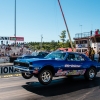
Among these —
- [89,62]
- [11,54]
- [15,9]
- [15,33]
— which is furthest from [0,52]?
[89,62]

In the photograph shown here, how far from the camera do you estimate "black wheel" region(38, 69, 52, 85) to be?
27.7ft

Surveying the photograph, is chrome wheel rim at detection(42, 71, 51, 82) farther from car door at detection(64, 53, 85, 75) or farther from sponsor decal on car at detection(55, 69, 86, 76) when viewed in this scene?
car door at detection(64, 53, 85, 75)

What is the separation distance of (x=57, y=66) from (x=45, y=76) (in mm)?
767

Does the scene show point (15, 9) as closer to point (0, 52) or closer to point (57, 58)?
point (0, 52)

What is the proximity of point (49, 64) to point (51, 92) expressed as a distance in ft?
5.12

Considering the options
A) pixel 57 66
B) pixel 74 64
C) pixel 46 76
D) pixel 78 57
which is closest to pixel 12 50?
pixel 78 57

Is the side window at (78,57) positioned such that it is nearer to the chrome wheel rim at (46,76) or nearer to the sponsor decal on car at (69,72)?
the sponsor decal on car at (69,72)

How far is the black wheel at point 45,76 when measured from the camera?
332 inches

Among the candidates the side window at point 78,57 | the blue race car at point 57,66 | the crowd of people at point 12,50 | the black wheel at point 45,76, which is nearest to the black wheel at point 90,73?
the blue race car at point 57,66

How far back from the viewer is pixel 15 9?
32562mm

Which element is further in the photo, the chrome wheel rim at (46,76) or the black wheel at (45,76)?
the chrome wheel rim at (46,76)

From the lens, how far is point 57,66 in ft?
29.3

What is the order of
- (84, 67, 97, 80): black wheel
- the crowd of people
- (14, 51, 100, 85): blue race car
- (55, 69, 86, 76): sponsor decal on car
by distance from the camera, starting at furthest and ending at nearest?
the crowd of people < (84, 67, 97, 80): black wheel < (55, 69, 86, 76): sponsor decal on car < (14, 51, 100, 85): blue race car

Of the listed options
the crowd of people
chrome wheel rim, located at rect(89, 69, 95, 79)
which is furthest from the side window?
the crowd of people
